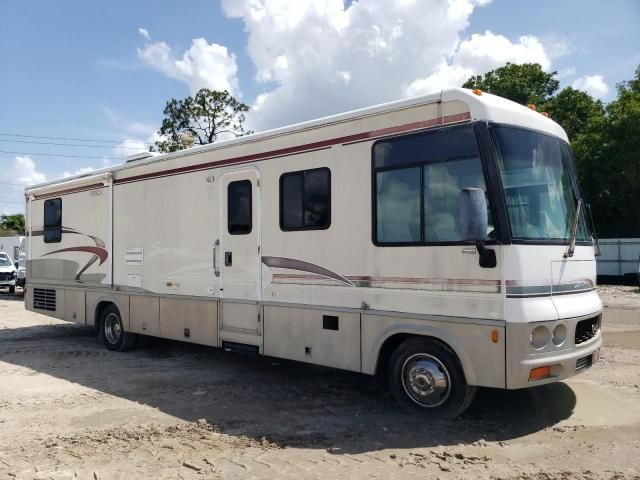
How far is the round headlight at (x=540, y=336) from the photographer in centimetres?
520

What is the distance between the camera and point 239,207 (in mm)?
7562

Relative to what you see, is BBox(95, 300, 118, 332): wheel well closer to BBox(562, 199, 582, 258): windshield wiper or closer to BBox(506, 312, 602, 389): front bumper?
BBox(506, 312, 602, 389): front bumper

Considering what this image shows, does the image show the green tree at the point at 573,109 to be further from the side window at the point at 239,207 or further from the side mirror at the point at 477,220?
the side mirror at the point at 477,220

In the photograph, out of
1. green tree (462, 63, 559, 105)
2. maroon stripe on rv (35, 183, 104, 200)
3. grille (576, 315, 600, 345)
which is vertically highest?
green tree (462, 63, 559, 105)

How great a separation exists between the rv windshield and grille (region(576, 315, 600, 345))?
83 cm

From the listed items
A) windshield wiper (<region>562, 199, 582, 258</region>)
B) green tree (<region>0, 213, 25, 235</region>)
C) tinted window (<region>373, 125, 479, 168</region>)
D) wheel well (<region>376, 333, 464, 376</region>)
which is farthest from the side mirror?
green tree (<region>0, 213, 25, 235</region>)

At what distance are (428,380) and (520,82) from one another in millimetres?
29939

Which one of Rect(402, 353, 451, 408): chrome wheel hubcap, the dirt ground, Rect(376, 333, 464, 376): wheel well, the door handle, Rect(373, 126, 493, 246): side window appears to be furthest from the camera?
the door handle

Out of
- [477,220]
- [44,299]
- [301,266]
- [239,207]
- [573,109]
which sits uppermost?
[573,109]

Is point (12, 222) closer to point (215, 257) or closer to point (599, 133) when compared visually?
point (599, 133)

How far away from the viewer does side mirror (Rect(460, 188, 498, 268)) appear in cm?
507

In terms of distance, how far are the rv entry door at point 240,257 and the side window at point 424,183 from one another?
1.90 metres

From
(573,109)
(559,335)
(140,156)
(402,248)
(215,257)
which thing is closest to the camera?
(559,335)

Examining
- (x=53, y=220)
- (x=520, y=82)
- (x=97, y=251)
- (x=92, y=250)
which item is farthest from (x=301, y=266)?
(x=520, y=82)
